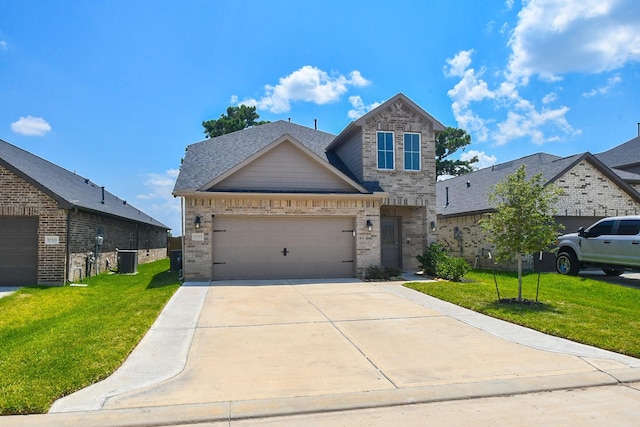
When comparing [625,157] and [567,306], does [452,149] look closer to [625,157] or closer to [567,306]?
[625,157]

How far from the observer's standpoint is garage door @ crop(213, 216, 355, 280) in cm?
1420

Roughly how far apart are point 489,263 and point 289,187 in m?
9.91

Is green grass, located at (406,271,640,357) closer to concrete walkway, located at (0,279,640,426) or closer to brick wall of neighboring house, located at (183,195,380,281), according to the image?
concrete walkway, located at (0,279,640,426)

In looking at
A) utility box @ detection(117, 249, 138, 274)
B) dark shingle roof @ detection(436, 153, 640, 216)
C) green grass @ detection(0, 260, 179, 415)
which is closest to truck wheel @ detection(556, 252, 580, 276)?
dark shingle roof @ detection(436, 153, 640, 216)

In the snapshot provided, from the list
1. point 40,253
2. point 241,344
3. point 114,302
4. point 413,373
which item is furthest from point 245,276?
point 413,373

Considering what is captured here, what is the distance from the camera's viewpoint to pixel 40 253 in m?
13.7

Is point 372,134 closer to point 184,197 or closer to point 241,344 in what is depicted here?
point 184,197

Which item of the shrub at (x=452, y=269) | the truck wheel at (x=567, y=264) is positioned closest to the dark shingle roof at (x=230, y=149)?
the shrub at (x=452, y=269)

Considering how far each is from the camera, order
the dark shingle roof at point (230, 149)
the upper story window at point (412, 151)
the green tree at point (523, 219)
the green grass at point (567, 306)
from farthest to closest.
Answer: the upper story window at point (412, 151) < the dark shingle roof at point (230, 149) < the green tree at point (523, 219) < the green grass at point (567, 306)

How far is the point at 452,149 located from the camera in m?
43.5

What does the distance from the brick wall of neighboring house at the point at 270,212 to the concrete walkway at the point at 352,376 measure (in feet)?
16.9

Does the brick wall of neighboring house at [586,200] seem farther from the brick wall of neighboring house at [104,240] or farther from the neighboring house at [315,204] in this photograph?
the brick wall of neighboring house at [104,240]

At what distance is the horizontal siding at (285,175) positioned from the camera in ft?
47.7

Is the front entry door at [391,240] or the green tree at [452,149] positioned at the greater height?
the green tree at [452,149]
